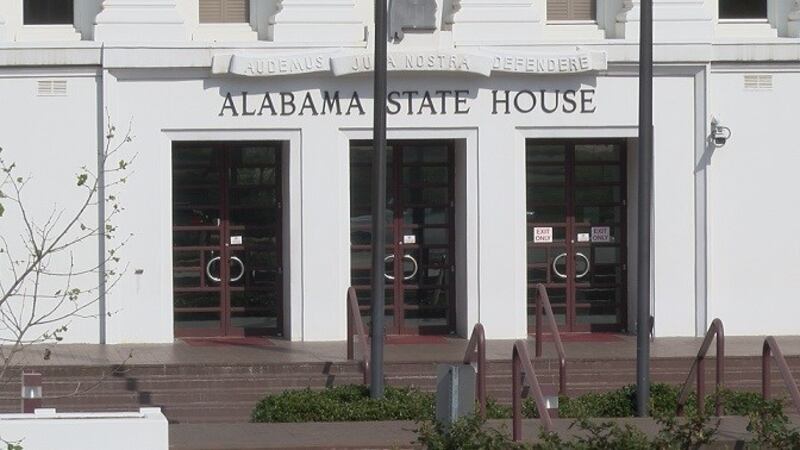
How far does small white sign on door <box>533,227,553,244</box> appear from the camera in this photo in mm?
24812

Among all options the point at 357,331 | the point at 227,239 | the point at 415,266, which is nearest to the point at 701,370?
the point at 357,331

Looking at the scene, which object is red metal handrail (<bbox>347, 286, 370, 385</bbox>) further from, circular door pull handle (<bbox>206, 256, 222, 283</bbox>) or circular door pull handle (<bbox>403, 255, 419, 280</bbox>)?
circular door pull handle (<bbox>206, 256, 222, 283</bbox>)

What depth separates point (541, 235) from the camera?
24.8 meters

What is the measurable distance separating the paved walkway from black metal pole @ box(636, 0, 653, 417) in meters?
3.16

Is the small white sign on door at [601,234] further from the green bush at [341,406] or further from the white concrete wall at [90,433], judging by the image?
the white concrete wall at [90,433]

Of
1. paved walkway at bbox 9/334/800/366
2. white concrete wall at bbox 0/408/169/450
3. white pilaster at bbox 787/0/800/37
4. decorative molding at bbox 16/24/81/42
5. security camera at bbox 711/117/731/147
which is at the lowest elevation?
paved walkway at bbox 9/334/800/366

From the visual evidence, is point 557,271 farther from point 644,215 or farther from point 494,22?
point 644,215

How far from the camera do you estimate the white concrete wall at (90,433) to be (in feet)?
44.3

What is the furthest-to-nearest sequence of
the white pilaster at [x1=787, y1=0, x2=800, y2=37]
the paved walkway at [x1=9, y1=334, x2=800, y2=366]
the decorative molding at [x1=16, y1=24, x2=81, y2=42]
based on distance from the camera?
the white pilaster at [x1=787, y1=0, x2=800, y2=37]
the decorative molding at [x1=16, y1=24, x2=81, y2=42]
the paved walkway at [x1=9, y1=334, x2=800, y2=366]

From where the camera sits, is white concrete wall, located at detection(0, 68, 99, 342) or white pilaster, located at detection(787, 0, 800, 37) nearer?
white concrete wall, located at detection(0, 68, 99, 342)

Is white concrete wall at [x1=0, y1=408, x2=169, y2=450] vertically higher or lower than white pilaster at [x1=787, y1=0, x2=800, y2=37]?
lower

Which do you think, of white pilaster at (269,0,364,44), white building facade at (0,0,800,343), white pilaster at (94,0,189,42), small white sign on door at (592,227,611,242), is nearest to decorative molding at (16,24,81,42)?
white building facade at (0,0,800,343)

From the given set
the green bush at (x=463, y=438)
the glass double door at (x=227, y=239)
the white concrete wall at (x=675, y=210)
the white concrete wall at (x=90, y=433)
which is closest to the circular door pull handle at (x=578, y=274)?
the white concrete wall at (x=675, y=210)

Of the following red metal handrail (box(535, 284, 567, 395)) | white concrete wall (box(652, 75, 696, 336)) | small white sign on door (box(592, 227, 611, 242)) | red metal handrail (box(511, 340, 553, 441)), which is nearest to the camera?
red metal handrail (box(511, 340, 553, 441))
